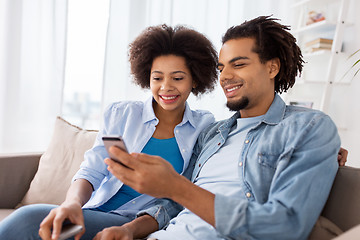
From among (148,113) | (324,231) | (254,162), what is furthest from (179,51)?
(324,231)

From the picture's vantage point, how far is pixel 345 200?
98 cm

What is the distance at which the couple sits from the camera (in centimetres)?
85

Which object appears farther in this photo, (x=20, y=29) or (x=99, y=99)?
(x=99, y=99)

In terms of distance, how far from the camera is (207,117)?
1.54 metres

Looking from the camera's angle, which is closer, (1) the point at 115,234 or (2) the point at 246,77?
(1) the point at 115,234

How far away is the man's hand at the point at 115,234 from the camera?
40.9 inches

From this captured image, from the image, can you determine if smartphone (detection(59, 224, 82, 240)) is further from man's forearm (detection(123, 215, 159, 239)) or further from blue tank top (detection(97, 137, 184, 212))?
blue tank top (detection(97, 137, 184, 212))

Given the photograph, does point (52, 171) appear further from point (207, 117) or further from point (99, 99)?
point (99, 99)

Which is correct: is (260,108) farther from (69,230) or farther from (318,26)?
(318,26)

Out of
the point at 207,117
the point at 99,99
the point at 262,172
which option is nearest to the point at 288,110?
the point at 262,172

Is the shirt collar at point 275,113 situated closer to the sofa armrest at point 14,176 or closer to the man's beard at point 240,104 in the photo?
the man's beard at point 240,104

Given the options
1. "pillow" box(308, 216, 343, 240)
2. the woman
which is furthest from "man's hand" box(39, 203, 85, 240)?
"pillow" box(308, 216, 343, 240)

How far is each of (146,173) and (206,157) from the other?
47 centimetres

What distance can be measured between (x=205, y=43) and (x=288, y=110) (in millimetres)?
547
